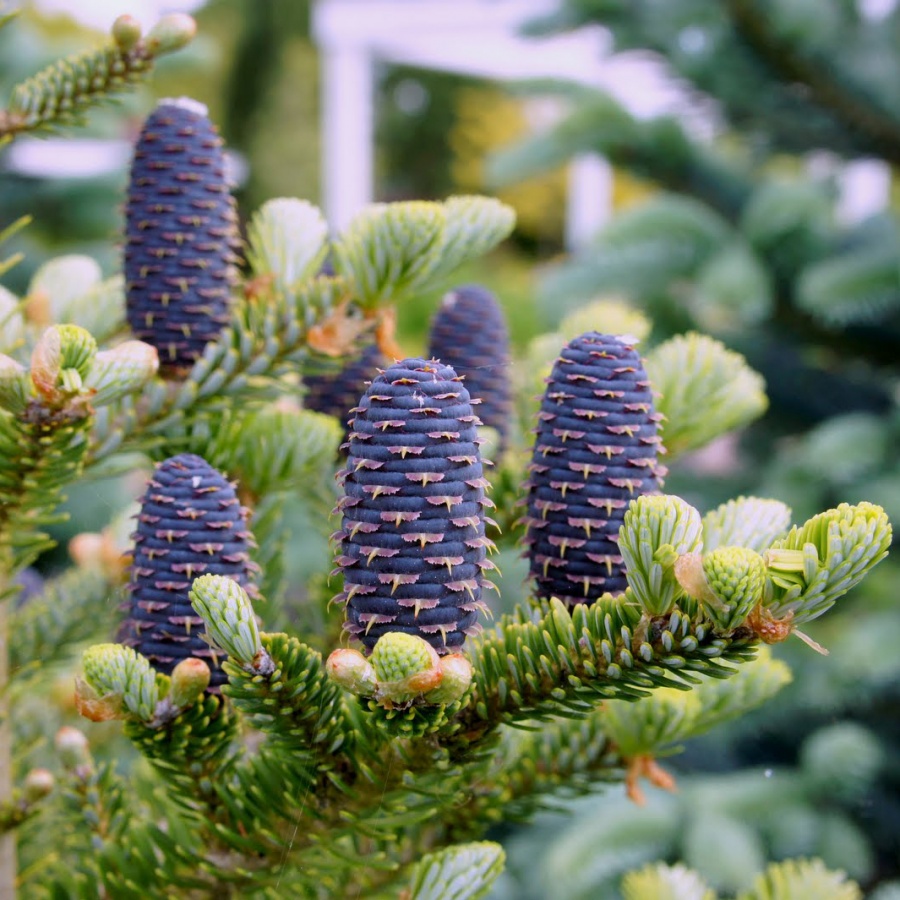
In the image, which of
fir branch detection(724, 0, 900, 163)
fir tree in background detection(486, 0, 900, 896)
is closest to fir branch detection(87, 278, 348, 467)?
fir tree in background detection(486, 0, 900, 896)

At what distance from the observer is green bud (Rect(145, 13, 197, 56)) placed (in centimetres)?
67

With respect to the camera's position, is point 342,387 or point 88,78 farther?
point 342,387

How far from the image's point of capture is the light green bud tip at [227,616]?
44cm

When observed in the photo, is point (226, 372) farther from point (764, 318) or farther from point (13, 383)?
point (764, 318)

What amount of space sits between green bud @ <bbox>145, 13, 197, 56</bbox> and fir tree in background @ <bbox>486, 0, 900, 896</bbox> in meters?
1.26

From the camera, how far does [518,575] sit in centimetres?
178

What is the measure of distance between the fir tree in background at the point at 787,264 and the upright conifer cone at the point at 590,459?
1.23m

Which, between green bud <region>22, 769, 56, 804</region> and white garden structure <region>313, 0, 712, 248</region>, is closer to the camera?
green bud <region>22, 769, 56, 804</region>

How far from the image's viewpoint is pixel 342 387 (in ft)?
2.79

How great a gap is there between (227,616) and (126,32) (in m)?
0.42

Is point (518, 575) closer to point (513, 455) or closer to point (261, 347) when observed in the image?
point (513, 455)

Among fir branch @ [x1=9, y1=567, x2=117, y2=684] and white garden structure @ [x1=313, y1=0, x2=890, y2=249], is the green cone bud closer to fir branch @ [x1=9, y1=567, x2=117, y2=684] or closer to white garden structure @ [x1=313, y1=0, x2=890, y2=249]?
fir branch @ [x1=9, y1=567, x2=117, y2=684]

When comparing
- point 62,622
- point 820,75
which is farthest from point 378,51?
point 62,622

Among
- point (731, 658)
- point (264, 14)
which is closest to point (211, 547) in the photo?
point (731, 658)
